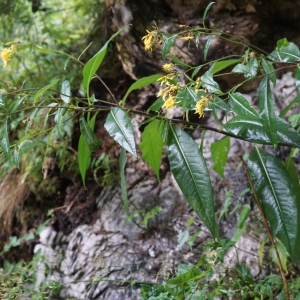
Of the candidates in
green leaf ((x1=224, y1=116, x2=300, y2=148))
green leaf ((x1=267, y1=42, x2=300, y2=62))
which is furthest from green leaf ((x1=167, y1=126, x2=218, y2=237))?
green leaf ((x1=267, y1=42, x2=300, y2=62))

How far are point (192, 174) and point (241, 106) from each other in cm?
17

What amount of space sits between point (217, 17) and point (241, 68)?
112 cm

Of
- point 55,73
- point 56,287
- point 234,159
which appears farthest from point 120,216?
point 55,73

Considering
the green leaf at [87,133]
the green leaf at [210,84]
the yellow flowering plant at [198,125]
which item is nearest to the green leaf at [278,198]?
the yellow flowering plant at [198,125]

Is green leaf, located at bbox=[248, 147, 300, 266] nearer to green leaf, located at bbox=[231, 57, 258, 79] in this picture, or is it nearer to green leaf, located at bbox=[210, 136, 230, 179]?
green leaf, located at bbox=[210, 136, 230, 179]

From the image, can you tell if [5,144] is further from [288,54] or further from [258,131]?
[288,54]

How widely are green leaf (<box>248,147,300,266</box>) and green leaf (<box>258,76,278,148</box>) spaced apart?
0.54 ft

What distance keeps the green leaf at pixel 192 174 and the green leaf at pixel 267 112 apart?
0.14 m

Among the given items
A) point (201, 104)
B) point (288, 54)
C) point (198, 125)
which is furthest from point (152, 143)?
point (288, 54)

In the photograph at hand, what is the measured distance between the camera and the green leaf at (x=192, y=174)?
27.5 inches

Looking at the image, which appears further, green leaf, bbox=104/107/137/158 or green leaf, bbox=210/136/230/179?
green leaf, bbox=210/136/230/179

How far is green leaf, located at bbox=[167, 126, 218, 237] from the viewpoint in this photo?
70cm

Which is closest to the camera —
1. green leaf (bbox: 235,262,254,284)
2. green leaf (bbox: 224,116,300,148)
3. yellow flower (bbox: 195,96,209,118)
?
yellow flower (bbox: 195,96,209,118)

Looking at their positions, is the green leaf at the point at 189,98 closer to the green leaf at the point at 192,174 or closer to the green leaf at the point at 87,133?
the green leaf at the point at 192,174
